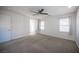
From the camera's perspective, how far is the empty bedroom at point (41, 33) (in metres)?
1.88

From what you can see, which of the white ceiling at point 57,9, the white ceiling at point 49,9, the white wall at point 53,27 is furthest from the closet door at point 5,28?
the white wall at point 53,27

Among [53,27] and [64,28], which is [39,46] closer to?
[53,27]

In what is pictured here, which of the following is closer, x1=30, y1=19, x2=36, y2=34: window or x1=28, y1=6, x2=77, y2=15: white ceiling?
x1=28, y1=6, x2=77, y2=15: white ceiling

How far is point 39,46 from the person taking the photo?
194 cm

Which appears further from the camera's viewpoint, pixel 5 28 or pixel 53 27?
pixel 53 27

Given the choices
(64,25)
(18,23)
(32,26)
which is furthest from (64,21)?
(18,23)

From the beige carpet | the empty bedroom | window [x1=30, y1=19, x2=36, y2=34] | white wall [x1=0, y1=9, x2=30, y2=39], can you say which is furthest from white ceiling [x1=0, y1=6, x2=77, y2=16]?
the beige carpet

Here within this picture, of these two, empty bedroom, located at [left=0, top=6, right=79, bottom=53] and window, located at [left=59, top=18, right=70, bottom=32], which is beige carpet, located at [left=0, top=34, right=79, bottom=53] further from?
window, located at [left=59, top=18, right=70, bottom=32]

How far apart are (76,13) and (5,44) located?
197cm

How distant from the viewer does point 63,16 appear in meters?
1.93

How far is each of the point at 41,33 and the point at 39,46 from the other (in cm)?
36

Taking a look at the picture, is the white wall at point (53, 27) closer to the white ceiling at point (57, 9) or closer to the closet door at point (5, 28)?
the white ceiling at point (57, 9)

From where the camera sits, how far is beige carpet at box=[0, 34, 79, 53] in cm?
190
